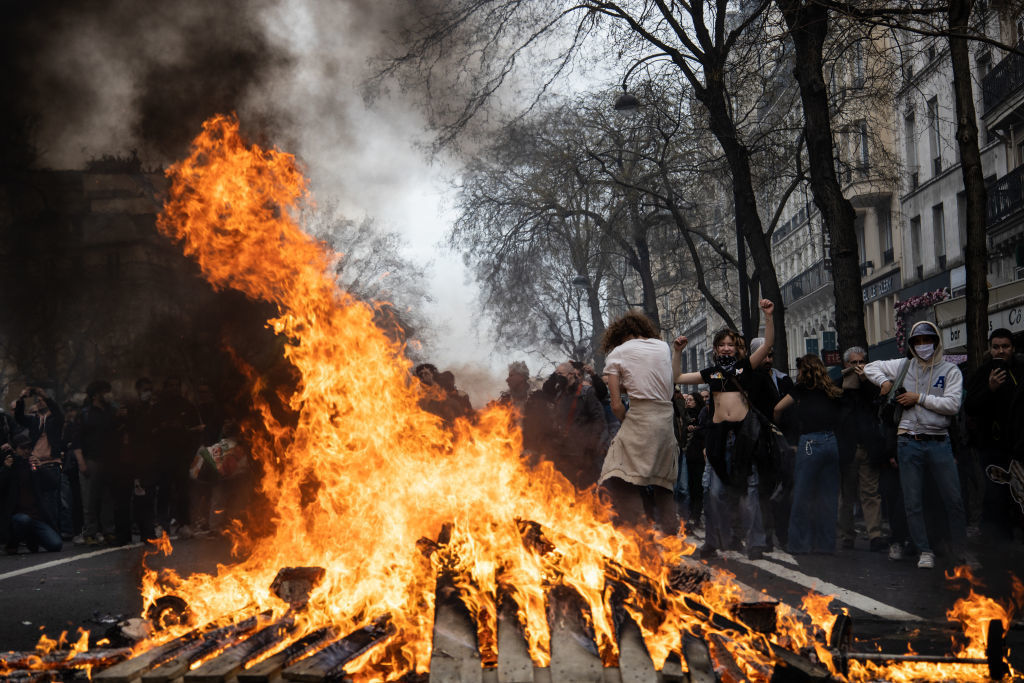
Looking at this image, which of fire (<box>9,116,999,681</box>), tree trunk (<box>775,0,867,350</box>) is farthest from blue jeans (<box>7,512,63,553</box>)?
tree trunk (<box>775,0,867,350</box>)

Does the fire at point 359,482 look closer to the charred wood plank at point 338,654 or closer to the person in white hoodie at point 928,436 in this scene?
the charred wood plank at point 338,654

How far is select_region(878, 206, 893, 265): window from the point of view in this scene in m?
40.0

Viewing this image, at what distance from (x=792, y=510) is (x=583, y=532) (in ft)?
13.9

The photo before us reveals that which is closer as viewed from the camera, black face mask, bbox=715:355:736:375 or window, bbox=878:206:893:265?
black face mask, bbox=715:355:736:375

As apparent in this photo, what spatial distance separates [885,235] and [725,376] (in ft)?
112

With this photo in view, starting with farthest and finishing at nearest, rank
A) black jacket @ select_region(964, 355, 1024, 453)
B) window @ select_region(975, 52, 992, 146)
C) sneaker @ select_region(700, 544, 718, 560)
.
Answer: window @ select_region(975, 52, 992, 146) → sneaker @ select_region(700, 544, 718, 560) → black jacket @ select_region(964, 355, 1024, 453)

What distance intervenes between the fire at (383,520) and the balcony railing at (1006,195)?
21.5m

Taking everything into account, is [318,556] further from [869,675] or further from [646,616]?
[869,675]

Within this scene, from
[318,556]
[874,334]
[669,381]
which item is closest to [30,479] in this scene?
[318,556]

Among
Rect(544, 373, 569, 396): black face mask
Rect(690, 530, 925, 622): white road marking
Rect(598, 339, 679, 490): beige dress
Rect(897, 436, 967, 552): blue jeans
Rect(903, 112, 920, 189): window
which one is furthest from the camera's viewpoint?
Rect(903, 112, 920, 189): window

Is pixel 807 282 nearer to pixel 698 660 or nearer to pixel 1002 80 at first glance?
pixel 1002 80

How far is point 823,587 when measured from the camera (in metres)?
7.72

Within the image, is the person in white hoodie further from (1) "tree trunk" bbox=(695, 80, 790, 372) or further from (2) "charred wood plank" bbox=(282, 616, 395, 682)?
(1) "tree trunk" bbox=(695, 80, 790, 372)

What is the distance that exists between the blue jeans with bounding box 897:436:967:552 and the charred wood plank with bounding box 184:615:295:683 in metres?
5.47
